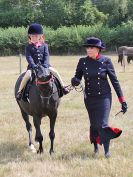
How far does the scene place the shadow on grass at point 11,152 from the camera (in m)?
8.01

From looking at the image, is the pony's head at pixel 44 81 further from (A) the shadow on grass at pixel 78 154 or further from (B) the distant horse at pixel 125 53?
(B) the distant horse at pixel 125 53

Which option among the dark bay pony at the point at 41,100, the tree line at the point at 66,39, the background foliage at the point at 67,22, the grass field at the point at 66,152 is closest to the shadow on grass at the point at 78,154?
the grass field at the point at 66,152

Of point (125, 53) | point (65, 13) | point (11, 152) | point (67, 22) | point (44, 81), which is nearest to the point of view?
point (44, 81)

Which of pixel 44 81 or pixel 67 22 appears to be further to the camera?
pixel 67 22

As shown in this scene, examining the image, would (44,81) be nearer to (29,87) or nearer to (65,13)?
(29,87)

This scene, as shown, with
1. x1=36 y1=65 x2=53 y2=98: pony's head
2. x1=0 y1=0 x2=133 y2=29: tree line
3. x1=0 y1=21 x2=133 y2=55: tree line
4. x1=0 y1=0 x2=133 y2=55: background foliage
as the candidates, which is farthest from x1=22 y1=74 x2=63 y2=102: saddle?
x1=0 y1=0 x2=133 y2=29: tree line

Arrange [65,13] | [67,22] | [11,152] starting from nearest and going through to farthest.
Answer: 1. [11,152]
2. [65,13]
3. [67,22]

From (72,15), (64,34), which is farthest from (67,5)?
(64,34)

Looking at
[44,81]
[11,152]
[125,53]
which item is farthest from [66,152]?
[125,53]

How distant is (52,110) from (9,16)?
67436mm

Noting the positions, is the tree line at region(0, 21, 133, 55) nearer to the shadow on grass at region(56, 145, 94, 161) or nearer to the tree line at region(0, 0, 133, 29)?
the tree line at region(0, 0, 133, 29)

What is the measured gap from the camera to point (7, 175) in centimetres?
694

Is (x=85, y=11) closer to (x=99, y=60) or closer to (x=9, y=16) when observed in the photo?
(x=9, y=16)

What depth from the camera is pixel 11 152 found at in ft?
28.1
